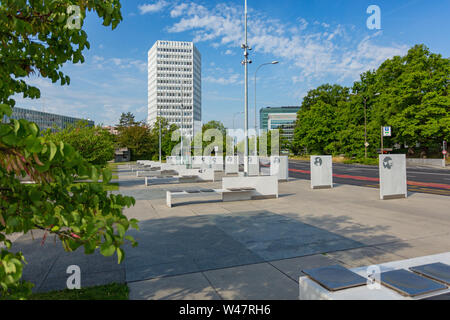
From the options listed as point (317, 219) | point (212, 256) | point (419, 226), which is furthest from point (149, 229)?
point (419, 226)

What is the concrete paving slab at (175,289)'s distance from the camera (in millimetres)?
3693

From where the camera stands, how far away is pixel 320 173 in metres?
15.2

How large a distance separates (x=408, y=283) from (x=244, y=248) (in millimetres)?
3300

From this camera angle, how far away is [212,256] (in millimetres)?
5230

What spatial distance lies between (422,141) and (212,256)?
4910 centimetres

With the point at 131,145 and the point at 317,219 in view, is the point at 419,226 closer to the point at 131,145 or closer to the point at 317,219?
the point at 317,219

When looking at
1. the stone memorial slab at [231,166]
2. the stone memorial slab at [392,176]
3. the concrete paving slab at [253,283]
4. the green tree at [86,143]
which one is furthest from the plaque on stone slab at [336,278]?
the stone memorial slab at [231,166]

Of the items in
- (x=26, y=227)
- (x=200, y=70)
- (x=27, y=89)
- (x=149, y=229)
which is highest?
(x=200, y=70)

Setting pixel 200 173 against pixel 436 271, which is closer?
pixel 436 271

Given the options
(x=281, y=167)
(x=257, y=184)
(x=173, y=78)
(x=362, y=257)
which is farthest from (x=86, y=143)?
(x=173, y=78)

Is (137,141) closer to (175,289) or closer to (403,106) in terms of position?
(403,106)

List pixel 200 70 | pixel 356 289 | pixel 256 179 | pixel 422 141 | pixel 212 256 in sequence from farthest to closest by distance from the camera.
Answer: pixel 200 70, pixel 422 141, pixel 256 179, pixel 212 256, pixel 356 289

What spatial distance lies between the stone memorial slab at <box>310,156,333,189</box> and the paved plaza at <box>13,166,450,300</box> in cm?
510
